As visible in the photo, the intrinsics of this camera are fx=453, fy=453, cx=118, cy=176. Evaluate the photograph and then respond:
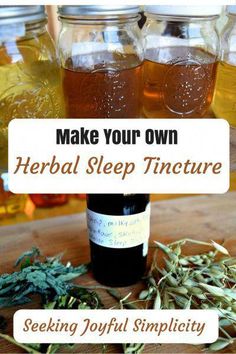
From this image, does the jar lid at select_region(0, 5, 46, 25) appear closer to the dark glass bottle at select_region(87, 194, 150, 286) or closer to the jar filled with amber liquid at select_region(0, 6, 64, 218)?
the jar filled with amber liquid at select_region(0, 6, 64, 218)

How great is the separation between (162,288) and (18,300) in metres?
0.19

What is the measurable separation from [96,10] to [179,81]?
11 centimetres

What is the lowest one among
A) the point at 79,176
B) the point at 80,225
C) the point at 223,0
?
the point at 80,225

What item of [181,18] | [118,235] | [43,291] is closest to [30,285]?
[43,291]

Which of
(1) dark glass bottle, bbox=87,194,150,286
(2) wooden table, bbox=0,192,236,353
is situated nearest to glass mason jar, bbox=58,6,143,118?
(1) dark glass bottle, bbox=87,194,150,286

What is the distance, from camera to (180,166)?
46 centimetres

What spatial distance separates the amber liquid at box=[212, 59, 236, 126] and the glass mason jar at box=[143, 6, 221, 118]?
0.06 feet

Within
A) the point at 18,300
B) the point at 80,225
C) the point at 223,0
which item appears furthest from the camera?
the point at 80,225

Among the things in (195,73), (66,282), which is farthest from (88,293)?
(195,73)

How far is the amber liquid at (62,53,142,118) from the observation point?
46 centimetres

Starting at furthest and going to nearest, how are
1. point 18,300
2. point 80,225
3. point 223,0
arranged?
point 80,225 → point 18,300 → point 223,0

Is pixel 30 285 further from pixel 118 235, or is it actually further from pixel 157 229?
pixel 157 229

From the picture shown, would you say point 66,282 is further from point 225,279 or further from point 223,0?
point 223,0

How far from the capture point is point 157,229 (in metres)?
0.79
